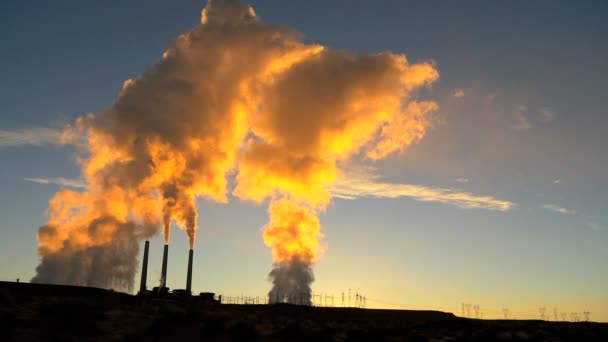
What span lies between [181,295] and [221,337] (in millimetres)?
46245

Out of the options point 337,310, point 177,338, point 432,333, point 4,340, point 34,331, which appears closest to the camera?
point 4,340

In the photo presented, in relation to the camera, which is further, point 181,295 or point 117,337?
point 181,295

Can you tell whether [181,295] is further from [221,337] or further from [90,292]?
[221,337]

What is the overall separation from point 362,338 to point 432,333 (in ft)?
19.6

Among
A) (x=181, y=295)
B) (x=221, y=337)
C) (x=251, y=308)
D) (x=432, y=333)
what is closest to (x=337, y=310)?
(x=251, y=308)

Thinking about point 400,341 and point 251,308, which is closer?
point 400,341

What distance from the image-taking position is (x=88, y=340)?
65.9 feet

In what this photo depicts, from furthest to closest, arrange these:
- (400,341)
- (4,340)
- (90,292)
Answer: (90,292)
(400,341)
(4,340)

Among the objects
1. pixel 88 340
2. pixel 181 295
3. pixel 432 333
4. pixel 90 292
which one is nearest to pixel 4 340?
pixel 88 340

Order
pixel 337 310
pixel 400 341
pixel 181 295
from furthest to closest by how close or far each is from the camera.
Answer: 1. pixel 337 310
2. pixel 181 295
3. pixel 400 341

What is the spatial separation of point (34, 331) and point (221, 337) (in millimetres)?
7795

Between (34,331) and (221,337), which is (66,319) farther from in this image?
(221,337)

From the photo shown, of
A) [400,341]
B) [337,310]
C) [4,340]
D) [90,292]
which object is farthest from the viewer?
[337,310]

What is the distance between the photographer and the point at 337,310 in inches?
2992
